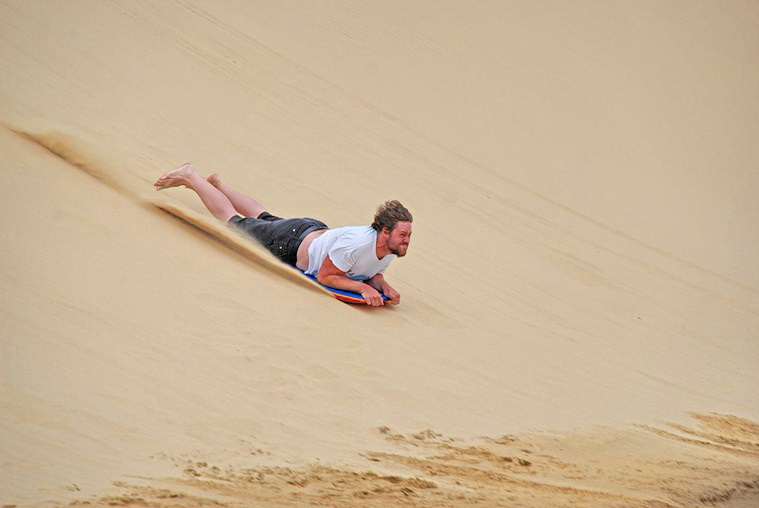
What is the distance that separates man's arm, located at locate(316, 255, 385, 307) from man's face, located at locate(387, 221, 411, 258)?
35cm

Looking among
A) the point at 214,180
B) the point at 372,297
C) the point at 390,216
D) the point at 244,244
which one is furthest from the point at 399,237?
the point at 214,180

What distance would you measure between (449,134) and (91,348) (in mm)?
9882

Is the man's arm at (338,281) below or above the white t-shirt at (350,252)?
below

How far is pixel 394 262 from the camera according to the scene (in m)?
9.02

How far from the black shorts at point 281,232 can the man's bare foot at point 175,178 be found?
485 mm

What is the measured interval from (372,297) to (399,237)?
1.49 ft

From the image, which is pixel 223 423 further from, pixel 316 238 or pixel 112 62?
pixel 112 62

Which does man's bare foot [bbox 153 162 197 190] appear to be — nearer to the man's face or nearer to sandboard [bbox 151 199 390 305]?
sandboard [bbox 151 199 390 305]

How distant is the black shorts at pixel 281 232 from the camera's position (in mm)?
7430

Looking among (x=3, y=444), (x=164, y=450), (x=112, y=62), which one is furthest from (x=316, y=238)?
(x=112, y=62)

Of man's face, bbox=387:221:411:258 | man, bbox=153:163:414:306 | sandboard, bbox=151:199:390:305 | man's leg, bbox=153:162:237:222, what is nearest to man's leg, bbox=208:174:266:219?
man, bbox=153:163:414:306

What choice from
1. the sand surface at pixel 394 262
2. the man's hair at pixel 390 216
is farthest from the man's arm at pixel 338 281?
the man's hair at pixel 390 216

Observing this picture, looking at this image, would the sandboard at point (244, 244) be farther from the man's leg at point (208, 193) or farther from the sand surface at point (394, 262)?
the man's leg at point (208, 193)

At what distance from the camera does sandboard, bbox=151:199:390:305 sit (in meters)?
7.10
